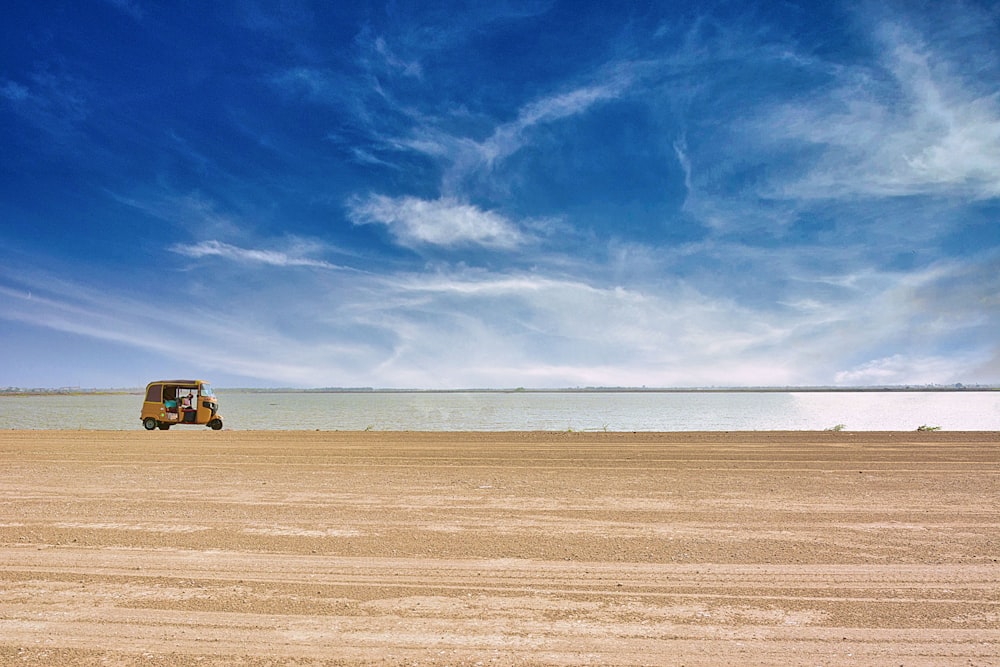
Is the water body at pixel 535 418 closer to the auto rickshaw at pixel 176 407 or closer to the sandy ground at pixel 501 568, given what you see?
Answer: the auto rickshaw at pixel 176 407

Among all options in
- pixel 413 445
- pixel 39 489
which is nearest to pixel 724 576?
pixel 39 489

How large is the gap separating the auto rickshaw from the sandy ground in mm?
16034

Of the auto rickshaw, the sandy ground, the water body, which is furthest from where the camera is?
the water body

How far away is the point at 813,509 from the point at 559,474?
5.91 metres

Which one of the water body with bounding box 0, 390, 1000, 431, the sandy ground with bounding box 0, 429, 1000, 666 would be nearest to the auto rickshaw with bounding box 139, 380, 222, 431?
the water body with bounding box 0, 390, 1000, 431

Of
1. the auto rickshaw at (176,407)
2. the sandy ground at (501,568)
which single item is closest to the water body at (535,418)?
the auto rickshaw at (176,407)

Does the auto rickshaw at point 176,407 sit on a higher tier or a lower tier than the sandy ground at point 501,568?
higher

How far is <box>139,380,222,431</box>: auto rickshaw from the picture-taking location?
3022cm

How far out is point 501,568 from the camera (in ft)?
22.0

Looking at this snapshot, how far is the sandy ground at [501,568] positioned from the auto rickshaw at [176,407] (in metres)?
16.0

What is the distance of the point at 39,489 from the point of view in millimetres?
12156

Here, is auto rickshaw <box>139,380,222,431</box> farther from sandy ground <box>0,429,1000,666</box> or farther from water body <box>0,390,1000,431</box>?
sandy ground <box>0,429,1000,666</box>

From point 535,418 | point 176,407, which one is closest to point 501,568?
point 176,407

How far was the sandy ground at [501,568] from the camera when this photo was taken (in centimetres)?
475
